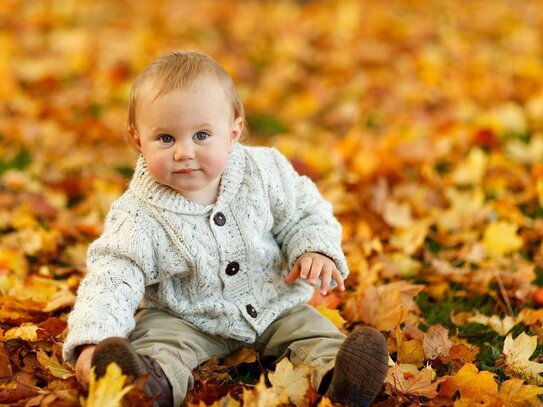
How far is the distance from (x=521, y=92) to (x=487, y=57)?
124cm

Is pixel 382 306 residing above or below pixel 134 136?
below

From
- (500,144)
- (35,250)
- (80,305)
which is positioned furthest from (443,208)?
(80,305)

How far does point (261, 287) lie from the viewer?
2271 mm

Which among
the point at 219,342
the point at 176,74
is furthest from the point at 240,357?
the point at 176,74

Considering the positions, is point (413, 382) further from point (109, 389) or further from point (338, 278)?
Result: point (109, 389)

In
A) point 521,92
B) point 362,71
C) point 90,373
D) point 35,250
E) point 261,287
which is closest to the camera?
point 90,373

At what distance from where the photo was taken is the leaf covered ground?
2195mm

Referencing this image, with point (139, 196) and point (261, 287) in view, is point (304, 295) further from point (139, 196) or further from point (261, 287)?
point (139, 196)


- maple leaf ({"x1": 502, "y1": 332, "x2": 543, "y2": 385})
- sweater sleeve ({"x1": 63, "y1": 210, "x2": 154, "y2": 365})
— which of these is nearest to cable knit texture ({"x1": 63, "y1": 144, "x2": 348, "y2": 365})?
sweater sleeve ({"x1": 63, "y1": 210, "x2": 154, "y2": 365})

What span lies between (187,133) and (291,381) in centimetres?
72

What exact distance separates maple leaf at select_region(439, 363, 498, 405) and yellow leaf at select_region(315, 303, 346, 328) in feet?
1.54

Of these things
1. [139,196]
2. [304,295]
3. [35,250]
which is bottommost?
[35,250]

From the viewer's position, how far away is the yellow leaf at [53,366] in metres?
2.09

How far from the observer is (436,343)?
2264 mm
